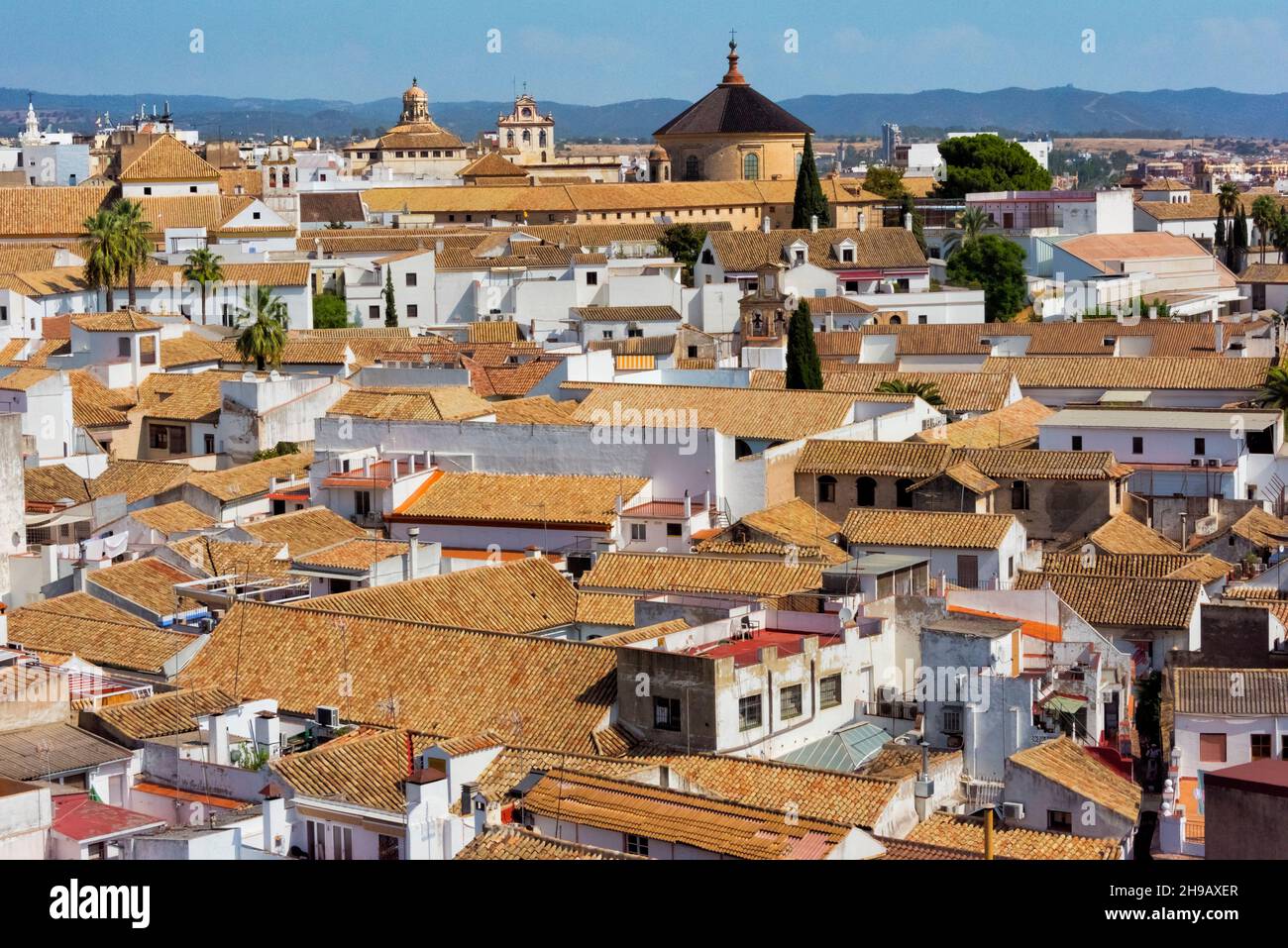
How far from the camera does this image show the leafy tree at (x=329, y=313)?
4491 cm

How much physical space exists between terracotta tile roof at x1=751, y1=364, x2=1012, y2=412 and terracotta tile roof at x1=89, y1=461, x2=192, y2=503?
10190 mm

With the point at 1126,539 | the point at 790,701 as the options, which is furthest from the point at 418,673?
the point at 1126,539

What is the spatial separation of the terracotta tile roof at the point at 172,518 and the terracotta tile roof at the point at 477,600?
5.08m

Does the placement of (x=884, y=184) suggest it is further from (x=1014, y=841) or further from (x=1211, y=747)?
(x=1014, y=841)

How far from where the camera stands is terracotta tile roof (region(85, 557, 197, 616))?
1972cm

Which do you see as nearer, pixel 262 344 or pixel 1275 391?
pixel 1275 391

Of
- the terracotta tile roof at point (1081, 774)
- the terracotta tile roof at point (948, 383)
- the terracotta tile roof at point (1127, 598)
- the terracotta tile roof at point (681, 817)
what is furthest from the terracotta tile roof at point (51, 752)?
the terracotta tile roof at point (948, 383)

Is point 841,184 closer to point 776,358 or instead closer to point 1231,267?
point 1231,267

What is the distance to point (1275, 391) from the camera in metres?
30.6

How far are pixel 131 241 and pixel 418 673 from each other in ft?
91.5

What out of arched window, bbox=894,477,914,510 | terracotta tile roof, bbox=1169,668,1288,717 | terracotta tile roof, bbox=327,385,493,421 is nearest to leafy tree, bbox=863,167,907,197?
terracotta tile roof, bbox=327,385,493,421

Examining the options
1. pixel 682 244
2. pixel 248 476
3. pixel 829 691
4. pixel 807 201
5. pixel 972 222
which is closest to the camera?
pixel 829 691

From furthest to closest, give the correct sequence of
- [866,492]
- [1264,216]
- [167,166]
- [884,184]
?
[884,184], [1264,216], [167,166], [866,492]

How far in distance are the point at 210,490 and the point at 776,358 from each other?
44.7ft
